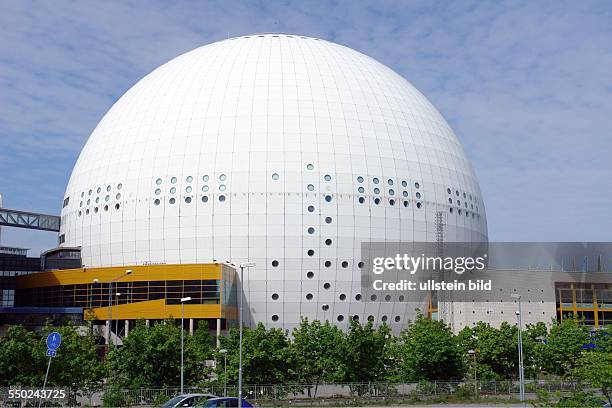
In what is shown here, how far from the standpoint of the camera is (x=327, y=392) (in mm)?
48344

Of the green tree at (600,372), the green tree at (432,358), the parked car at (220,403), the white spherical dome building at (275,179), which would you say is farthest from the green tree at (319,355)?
the green tree at (600,372)

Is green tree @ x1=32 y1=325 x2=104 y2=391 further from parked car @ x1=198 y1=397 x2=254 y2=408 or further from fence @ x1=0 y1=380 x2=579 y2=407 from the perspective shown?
parked car @ x1=198 y1=397 x2=254 y2=408

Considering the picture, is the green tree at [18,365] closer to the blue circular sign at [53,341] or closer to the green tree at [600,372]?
the blue circular sign at [53,341]

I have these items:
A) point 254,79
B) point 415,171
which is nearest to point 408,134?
point 415,171

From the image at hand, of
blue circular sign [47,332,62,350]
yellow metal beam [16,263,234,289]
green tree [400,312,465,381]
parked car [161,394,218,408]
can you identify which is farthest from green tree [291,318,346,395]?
blue circular sign [47,332,62,350]

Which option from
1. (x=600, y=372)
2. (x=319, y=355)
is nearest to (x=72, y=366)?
(x=319, y=355)

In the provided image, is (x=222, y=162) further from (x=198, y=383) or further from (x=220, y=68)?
(x=198, y=383)

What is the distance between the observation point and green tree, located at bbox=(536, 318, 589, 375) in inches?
2046

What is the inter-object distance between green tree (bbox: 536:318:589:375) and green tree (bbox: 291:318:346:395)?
48.3 ft

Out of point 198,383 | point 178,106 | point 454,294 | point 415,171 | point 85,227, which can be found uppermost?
point 178,106

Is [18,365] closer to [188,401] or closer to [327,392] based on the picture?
[188,401]

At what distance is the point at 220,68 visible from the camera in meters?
69.3

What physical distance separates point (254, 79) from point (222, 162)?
375 inches

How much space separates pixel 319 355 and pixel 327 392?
2406 millimetres
